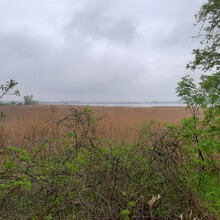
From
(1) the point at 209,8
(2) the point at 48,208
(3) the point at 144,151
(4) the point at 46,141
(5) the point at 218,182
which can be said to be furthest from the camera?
(1) the point at 209,8

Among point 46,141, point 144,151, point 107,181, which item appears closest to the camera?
point 107,181

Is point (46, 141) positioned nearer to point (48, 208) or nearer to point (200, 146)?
point (48, 208)

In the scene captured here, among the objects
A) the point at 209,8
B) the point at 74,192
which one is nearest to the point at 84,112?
the point at 74,192

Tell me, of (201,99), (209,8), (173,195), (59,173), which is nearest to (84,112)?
(59,173)

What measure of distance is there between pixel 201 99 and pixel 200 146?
3.05ft

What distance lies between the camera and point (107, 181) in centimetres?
314

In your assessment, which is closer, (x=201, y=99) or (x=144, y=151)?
(x=144, y=151)

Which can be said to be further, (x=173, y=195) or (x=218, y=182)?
(x=218, y=182)

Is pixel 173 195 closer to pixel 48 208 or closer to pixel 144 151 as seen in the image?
pixel 144 151

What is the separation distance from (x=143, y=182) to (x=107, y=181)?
47 centimetres

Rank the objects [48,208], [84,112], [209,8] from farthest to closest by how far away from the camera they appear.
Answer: [209,8] < [84,112] < [48,208]

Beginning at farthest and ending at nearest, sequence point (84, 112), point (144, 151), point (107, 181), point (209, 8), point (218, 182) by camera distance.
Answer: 1. point (209, 8)
2. point (218, 182)
3. point (84, 112)
4. point (144, 151)
5. point (107, 181)

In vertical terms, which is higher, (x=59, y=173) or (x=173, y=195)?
(x=59, y=173)

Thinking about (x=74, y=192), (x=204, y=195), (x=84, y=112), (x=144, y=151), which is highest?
(x=84, y=112)
